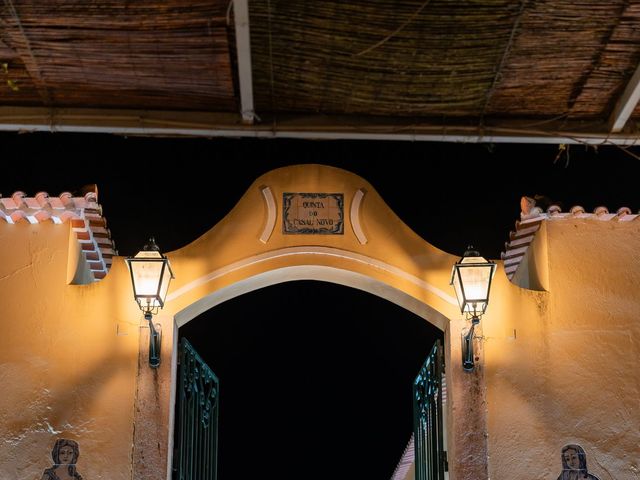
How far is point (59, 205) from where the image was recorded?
26.6 ft

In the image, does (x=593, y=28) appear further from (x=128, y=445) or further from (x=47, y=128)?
(x=128, y=445)

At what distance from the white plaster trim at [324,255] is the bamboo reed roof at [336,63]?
1.40 meters

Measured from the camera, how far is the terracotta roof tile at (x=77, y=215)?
8.05 meters

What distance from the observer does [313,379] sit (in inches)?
652

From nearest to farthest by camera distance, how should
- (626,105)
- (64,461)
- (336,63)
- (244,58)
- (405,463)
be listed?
(244,58), (336,63), (626,105), (64,461), (405,463)

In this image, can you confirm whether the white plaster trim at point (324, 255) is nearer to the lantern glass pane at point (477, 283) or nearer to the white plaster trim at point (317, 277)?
the white plaster trim at point (317, 277)

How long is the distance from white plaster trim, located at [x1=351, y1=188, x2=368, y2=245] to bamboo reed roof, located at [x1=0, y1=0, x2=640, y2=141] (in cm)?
119

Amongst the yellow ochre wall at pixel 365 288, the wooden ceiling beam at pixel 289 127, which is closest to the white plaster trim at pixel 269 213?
the yellow ochre wall at pixel 365 288

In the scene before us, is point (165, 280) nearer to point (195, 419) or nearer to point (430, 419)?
point (195, 419)

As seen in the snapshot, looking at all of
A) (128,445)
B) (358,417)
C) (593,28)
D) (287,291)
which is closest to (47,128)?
(128,445)

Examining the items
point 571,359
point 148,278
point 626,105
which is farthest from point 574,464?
point 148,278

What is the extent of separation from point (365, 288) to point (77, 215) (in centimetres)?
261

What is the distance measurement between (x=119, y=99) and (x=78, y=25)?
88 centimetres

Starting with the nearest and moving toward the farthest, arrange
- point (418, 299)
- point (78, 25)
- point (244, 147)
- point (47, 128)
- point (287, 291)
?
point (78, 25) < point (47, 128) < point (418, 299) < point (244, 147) < point (287, 291)
